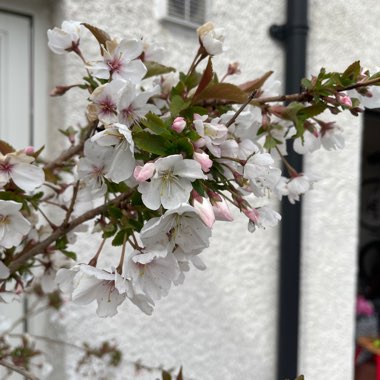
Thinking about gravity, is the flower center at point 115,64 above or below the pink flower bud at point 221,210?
above

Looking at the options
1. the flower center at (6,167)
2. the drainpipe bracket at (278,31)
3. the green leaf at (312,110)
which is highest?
the drainpipe bracket at (278,31)

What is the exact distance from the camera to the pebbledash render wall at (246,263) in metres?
1.77

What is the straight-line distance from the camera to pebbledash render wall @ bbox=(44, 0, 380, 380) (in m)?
1.77

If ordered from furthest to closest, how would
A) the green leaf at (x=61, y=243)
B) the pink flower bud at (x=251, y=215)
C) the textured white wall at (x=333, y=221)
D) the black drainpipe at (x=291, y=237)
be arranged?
the textured white wall at (x=333, y=221) → the black drainpipe at (x=291, y=237) → the green leaf at (x=61, y=243) → the pink flower bud at (x=251, y=215)

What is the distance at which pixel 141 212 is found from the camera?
0.74 metres

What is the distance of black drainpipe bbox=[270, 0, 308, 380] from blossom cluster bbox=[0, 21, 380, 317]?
1.29m

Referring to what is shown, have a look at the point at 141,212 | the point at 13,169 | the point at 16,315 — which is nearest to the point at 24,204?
the point at 13,169

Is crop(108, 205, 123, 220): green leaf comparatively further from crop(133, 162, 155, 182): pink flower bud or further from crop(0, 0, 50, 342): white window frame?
crop(0, 0, 50, 342): white window frame

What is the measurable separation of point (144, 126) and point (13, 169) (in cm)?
22

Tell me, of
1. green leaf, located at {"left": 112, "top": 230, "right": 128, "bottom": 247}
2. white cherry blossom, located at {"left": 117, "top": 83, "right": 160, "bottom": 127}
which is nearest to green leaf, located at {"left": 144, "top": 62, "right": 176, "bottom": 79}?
white cherry blossom, located at {"left": 117, "top": 83, "right": 160, "bottom": 127}

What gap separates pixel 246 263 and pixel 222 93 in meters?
1.53

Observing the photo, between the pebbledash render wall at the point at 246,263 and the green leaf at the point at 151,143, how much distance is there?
1.12 meters

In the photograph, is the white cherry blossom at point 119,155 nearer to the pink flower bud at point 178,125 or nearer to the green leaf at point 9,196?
the pink flower bud at point 178,125

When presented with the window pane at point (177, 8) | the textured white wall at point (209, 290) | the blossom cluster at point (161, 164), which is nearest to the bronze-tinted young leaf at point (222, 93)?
the blossom cluster at point (161, 164)
